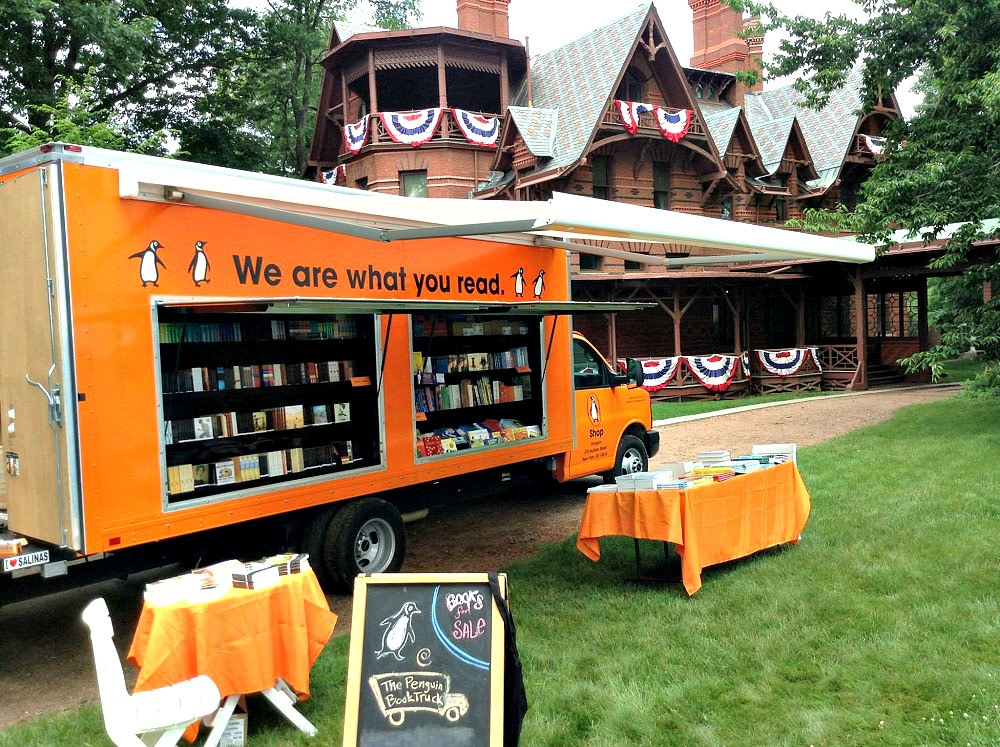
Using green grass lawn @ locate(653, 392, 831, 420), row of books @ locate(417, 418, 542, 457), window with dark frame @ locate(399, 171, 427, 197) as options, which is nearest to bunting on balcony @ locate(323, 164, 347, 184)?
window with dark frame @ locate(399, 171, 427, 197)

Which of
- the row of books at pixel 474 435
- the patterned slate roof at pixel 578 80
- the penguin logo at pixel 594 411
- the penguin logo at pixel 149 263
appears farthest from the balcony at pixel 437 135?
the penguin logo at pixel 149 263

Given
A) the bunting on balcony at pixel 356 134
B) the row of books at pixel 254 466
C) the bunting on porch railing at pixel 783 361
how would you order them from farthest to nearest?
the bunting on balcony at pixel 356 134 → the bunting on porch railing at pixel 783 361 → the row of books at pixel 254 466

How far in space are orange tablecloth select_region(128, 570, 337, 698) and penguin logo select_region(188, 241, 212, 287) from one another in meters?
2.16

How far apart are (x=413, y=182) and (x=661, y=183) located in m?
7.37

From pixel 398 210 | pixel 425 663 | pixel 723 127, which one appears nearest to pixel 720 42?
pixel 723 127

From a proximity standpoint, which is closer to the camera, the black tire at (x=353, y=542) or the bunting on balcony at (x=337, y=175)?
the black tire at (x=353, y=542)

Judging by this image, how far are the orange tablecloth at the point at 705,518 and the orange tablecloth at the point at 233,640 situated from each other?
2638 millimetres

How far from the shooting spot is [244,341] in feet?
20.6

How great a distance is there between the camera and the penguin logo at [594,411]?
30.1ft

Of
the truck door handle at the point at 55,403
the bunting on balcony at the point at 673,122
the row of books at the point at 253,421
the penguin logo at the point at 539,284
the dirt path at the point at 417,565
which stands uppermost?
the bunting on balcony at the point at 673,122

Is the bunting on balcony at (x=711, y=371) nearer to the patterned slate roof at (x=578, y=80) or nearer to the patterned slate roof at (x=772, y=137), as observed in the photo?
the patterned slate roof at (x=578, y=80)

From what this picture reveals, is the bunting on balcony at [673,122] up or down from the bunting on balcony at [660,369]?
up

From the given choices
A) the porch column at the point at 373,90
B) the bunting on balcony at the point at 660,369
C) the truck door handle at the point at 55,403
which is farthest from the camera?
the porch column at the point at 373,90

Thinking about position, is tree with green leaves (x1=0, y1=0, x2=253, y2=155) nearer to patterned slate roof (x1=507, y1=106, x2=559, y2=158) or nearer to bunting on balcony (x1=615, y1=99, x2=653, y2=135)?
patterned slate roof (x1=507, y1=106, x2=559, y2=158)
